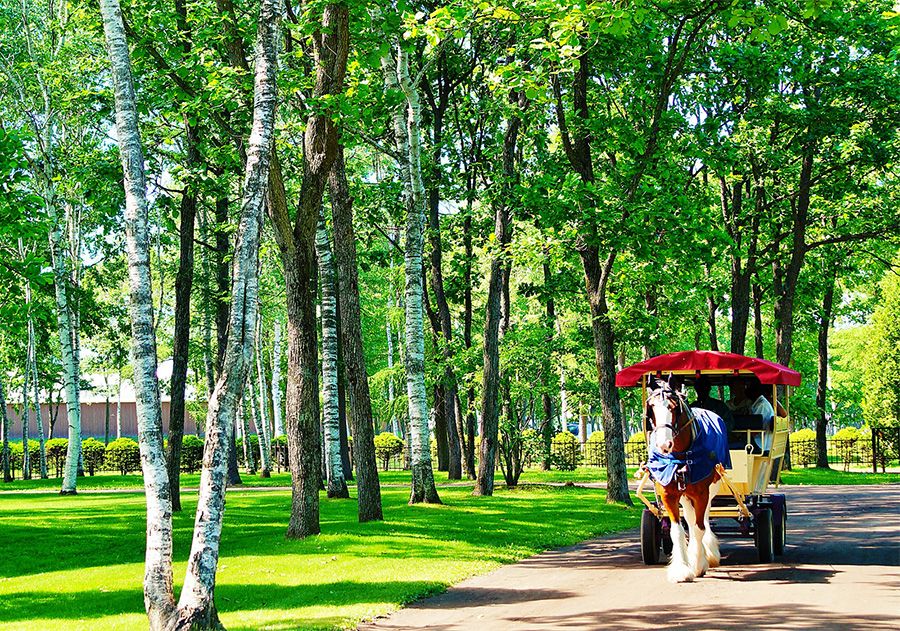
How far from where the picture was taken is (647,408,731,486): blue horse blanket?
12.5 metres

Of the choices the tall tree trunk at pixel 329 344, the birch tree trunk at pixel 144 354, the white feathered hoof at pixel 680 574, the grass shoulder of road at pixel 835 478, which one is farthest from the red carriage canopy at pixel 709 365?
the grass shoulder of road at pixel 835 478

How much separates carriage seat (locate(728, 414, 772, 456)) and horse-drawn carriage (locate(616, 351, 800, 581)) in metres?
0.02

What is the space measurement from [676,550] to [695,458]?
118 cm

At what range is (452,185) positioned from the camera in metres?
30.2

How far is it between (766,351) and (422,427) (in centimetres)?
4672

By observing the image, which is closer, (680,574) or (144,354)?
(144,354)

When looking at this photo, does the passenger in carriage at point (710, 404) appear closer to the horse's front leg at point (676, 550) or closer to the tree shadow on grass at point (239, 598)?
the horse's front leg at point (676, 550)

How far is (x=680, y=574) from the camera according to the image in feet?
41.0

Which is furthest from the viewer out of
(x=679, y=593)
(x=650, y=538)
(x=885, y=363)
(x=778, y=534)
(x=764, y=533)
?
(x=885, y=363)

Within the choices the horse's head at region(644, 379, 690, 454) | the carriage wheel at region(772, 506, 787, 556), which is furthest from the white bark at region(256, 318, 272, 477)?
the horse's head at region(644, 379, 690, 454)

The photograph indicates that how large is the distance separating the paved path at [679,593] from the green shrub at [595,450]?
114ft

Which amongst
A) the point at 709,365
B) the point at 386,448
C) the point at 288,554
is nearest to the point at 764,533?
→ the point at 709,365

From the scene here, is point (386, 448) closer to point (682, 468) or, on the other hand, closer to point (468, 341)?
point (468, 341)

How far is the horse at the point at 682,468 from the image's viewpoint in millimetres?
12430
